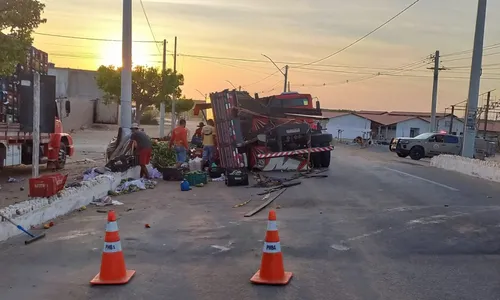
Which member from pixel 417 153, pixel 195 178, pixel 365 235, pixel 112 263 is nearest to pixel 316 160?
pixel 195 178

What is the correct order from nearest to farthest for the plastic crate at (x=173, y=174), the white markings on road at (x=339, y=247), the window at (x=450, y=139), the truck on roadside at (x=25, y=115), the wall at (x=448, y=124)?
the white markings on road at (x=339, y=247) < the truck on roadside at (x=25, y=115) < the plastic crate at (x=173, y=174) < the window at (x=450, y=139) < the wall at (x=448, y=124)

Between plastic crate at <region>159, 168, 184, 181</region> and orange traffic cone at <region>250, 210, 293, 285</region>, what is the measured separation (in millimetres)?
9284

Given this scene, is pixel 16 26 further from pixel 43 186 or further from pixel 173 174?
pixel 173 174

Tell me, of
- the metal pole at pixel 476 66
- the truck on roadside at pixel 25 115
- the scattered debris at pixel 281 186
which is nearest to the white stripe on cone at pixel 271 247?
the scattered debris at pixel 281 186

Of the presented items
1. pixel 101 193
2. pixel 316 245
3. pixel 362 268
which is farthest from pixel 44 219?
pixel 362 268

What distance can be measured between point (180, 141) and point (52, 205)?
7356 mm

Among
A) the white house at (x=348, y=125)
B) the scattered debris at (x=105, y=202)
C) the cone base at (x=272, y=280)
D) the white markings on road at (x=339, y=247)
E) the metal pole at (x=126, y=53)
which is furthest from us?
the white house at (x=348, y=125)

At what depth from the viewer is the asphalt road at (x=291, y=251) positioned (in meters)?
5.19

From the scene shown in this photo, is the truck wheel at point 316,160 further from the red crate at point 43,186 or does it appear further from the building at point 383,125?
the building at point 383,125

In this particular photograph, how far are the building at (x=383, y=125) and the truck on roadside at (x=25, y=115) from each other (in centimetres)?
6475

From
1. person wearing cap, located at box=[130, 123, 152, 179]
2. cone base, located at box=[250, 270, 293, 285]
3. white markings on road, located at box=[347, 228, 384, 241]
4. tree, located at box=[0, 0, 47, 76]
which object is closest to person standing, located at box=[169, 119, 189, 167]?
person wearing cap, located at box=[130, 123, 152, 179]

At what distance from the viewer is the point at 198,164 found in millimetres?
17344

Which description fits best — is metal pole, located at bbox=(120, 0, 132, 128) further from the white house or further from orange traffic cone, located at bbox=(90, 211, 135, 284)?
the white house

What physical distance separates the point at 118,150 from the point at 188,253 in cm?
881
